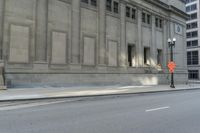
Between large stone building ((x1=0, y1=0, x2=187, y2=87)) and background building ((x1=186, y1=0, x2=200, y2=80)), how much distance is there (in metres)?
39.6

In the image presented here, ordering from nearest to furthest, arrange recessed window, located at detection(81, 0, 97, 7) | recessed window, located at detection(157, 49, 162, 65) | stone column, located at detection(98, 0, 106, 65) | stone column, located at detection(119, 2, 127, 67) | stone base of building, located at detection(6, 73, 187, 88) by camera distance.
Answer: stone base of building, located at detection(6, 73, 187, 88) → recessed window, located at detection(81, 0, 97, 7) → stone column, located at detection(98, 0, 106, 65) → stone column, located at detection(119, 2, 127, 67) → recessed window, located at detection(157, 49, 162, 65)

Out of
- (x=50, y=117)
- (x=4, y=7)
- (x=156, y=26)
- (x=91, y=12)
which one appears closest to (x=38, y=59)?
(x=4, y=7)

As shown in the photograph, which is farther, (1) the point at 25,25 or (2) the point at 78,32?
(2) the point at 78,32

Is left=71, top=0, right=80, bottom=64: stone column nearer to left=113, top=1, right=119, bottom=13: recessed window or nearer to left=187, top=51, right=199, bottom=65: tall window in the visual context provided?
left=113, top=1, right=119, bottom=13: recessed window

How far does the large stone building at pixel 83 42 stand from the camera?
2298cm

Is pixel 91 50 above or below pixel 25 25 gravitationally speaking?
below

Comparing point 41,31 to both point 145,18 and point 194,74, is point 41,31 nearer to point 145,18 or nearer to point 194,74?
point 145,18

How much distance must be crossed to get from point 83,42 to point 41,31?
19.4ft

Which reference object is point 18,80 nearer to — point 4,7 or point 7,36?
point 7,36

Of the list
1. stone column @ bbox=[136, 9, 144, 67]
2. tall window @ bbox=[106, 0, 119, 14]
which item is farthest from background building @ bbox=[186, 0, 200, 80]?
tall window @ bbox=[106, 0, 119, 14]

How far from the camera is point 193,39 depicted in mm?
80125

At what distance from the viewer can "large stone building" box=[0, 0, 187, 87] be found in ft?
75.4

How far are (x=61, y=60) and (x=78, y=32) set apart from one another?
4455 mm

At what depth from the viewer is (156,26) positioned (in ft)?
139
